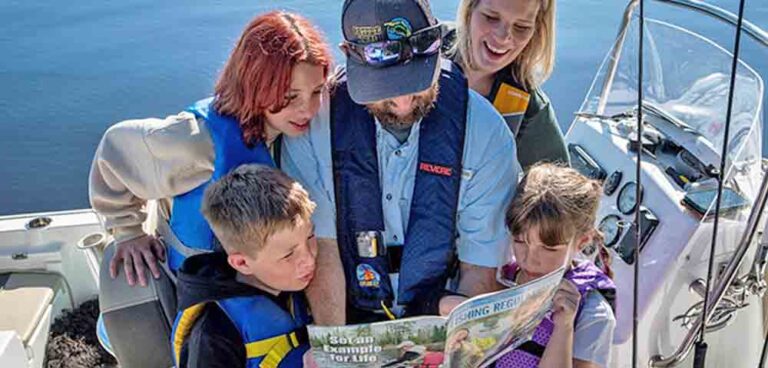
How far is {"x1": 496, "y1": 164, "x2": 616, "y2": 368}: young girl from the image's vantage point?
137 cm

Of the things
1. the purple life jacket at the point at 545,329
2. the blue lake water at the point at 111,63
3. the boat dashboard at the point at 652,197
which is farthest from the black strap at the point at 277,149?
the blue lake water at the point at 111,63

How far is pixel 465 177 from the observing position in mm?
1400

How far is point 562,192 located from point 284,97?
0.54 m

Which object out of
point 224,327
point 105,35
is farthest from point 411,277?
point 105,35

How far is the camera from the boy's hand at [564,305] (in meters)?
1.36

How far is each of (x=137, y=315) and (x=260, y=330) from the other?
0.33 metres

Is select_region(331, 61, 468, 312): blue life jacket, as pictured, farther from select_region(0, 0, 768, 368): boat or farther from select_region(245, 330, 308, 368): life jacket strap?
select_region(0, 0, 768, 368): boat

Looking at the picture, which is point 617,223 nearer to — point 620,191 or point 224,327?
point 620,191

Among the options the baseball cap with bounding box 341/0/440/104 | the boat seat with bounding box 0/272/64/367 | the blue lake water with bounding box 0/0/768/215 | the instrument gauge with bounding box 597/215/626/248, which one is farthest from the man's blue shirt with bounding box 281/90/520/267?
the blue lake water with bounding box 0/0/768/215

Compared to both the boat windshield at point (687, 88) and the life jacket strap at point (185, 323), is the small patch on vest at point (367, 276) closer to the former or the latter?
the life jacket strap at point (185, 323)

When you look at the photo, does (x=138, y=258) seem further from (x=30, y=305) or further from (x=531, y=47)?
(x=30, y=305)

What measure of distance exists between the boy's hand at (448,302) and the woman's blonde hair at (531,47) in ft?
1.93

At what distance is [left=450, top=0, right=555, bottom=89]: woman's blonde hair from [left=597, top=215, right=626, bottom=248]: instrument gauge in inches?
19.9

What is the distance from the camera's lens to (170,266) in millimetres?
1608
